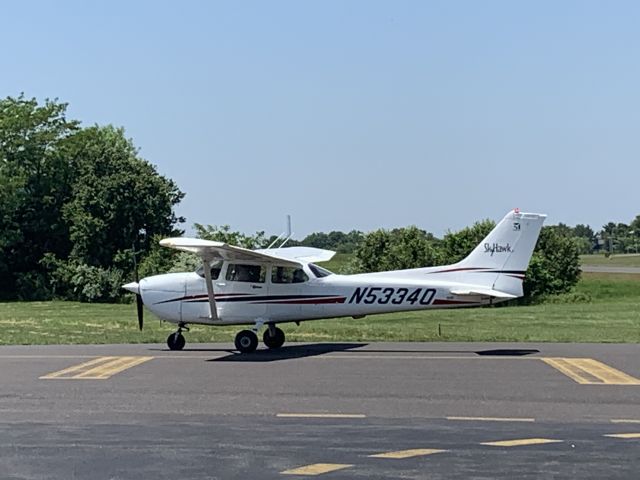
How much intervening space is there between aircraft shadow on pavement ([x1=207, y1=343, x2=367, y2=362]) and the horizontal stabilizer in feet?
8.72

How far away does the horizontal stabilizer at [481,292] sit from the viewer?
18938 mm

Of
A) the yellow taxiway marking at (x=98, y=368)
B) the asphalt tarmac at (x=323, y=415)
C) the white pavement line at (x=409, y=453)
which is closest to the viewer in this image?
the asphalt tarmac at (x=323, y=415)

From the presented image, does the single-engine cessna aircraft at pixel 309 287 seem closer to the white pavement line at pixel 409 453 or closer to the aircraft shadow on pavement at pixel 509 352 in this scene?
the aircraft shadow on pavement at pixel 509 352

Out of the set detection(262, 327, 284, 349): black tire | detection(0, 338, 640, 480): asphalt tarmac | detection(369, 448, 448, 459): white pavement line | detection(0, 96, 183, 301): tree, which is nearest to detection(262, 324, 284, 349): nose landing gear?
detection(262, 327, 284, 349): black tire

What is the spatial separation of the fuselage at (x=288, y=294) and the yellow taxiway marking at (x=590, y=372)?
3024 mm

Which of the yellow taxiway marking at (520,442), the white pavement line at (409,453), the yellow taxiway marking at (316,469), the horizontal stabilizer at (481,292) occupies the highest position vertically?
the horizontal stabilizer at (481,292)

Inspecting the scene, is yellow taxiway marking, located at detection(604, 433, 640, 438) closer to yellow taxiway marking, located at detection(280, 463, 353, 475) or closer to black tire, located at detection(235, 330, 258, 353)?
yellow taxiway marking, located at detection(280, 463, 353, 475)

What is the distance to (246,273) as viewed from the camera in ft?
66.6

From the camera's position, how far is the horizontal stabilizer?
1894cm

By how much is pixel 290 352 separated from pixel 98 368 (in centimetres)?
455

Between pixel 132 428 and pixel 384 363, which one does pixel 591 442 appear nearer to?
pixel 132 428

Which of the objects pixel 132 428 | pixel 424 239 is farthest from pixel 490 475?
pixel 424 239

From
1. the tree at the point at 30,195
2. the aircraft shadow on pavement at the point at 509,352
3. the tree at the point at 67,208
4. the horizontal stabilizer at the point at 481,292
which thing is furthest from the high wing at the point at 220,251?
the tree at the point at 30,195

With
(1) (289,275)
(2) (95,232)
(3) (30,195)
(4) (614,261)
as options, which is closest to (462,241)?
(2) (95,232)
